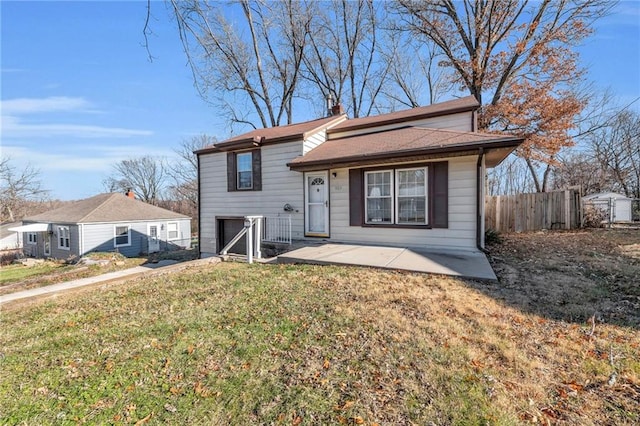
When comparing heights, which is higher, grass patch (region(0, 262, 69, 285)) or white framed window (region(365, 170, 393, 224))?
white framed window (region(365, 170, 393, 224))

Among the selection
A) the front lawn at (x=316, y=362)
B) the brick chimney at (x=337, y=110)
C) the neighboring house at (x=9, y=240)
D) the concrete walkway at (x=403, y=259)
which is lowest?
the neighboring house at (x=9, y=240)

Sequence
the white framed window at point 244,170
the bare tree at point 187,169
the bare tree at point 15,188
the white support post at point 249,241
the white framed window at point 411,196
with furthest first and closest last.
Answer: the bare tree at point 187,169 < the bare tree at point 15,188 < the white framed window at point 244,170 < the white framed window at point 411,196 < the white support post at point 249,241

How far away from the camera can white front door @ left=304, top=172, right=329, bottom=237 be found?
354 inches

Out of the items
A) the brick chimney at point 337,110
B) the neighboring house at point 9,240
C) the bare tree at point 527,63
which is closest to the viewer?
the brick chimney at point 337,110

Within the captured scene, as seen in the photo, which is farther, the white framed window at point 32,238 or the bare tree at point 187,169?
the bare tree at point 187,169

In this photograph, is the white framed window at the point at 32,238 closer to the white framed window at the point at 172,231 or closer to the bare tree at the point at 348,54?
the white framed window at the point at 172,231

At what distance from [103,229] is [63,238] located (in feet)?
10.3

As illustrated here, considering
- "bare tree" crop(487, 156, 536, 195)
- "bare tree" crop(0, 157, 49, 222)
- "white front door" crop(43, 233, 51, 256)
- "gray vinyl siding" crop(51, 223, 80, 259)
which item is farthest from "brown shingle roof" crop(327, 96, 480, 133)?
"bare tree" crop(0, 157, 49, 222)

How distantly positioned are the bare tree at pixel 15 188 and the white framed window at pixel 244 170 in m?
30.1

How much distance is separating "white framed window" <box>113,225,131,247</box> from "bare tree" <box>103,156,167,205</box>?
65.2 ft

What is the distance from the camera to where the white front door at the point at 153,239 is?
21717 millimetres

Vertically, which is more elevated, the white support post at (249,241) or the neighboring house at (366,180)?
the neighboring house at (366,180)

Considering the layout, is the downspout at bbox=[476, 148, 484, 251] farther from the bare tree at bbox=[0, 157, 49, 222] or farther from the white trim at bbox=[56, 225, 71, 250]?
the bare tree at bbox=[0, 157, 49, 222]

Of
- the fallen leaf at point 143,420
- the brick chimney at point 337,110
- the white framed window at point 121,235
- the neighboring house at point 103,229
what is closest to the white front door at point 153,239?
the neighboring house at point 103,229
